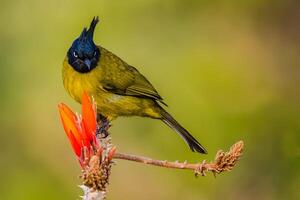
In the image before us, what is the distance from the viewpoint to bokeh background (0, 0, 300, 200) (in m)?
6.53

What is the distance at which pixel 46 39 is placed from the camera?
9.05 m

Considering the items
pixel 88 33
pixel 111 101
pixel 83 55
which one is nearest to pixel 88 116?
pixel 88 33

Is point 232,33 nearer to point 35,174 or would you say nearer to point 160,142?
point 160,142

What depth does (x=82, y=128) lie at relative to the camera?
2352 millimetres

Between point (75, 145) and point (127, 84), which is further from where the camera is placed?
point (127, 84)

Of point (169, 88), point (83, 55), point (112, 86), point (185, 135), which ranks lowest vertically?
point (169, 88)

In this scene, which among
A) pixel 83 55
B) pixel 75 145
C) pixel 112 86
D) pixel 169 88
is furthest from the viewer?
pixel 169 88

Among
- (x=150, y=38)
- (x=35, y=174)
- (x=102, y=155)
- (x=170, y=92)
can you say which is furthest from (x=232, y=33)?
(x=102, y=155)

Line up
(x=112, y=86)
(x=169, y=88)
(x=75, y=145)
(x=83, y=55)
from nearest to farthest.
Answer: (x=75, y=145) → (x=83, y=55) → (x=112, y=86) → (x=169, y=88)

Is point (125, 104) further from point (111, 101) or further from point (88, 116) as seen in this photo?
point (88, 116)

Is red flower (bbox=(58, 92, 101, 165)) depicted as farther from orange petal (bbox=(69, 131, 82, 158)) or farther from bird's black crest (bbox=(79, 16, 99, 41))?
bird's black crest (bbox=(79, 16, 99, 41))

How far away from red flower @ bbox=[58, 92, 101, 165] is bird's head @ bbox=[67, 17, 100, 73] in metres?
2.90

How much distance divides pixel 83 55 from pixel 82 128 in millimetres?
3406

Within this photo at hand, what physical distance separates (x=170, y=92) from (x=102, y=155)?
5812 mm
